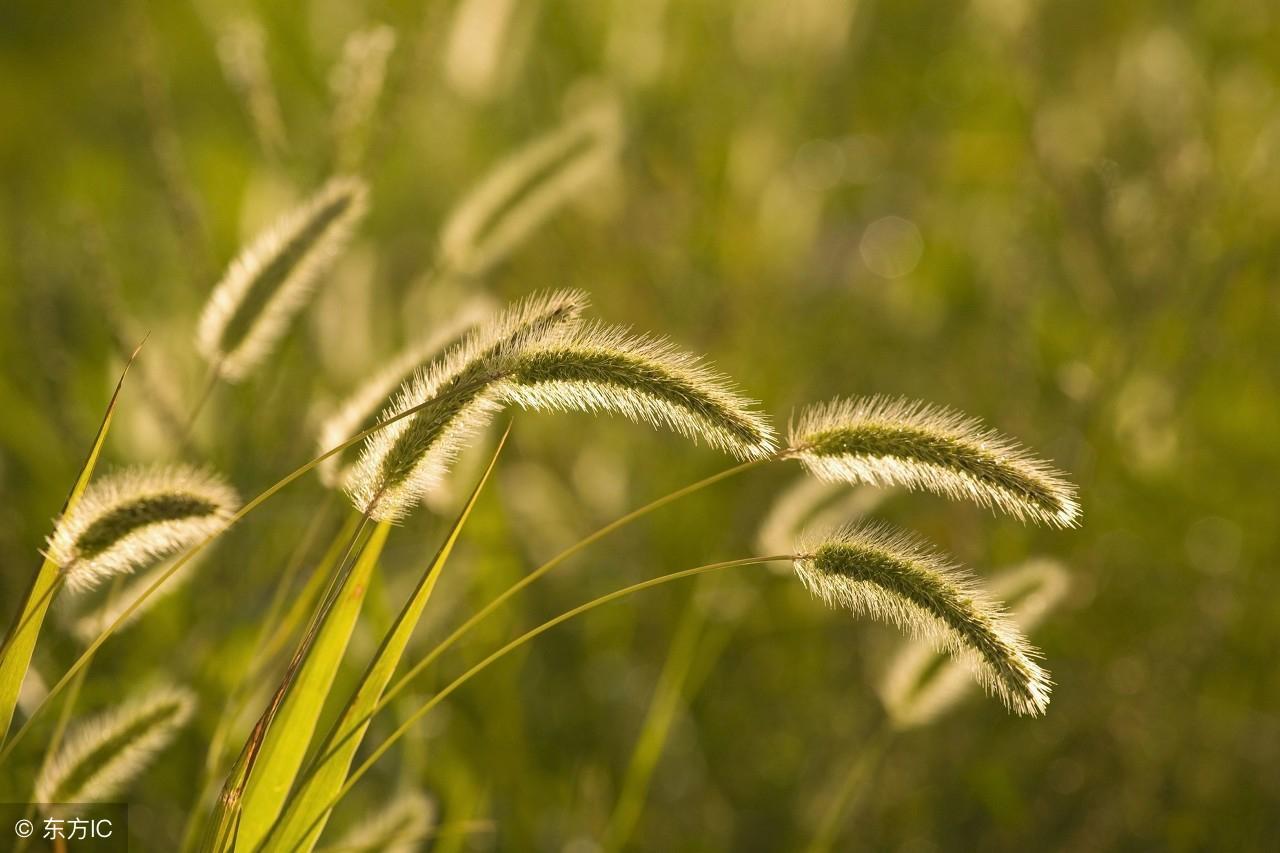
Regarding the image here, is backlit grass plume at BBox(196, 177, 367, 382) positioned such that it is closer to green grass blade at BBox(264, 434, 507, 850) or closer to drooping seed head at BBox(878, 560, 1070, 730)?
green grass blade at BBox(264, 434, 507, 850)

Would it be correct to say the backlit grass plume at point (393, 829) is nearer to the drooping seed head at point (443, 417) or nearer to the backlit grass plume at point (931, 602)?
the drooping seed head at point (443, 417)

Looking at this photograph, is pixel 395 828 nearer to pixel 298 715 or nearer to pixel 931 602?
pixel 298 715

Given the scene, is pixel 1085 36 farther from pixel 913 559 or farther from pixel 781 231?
pixel 913 559

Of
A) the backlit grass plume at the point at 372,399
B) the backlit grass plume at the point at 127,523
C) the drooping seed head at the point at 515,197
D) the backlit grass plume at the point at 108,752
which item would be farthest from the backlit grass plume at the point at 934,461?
the drooping seed head at the point at 515,197

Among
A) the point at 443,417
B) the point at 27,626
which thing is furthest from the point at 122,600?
the point at 443,417

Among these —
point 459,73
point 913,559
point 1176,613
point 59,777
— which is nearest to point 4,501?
point 59,777

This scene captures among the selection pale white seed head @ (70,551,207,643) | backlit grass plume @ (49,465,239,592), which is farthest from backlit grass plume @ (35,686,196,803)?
backlit grass plume @ (49,465,239,592)
